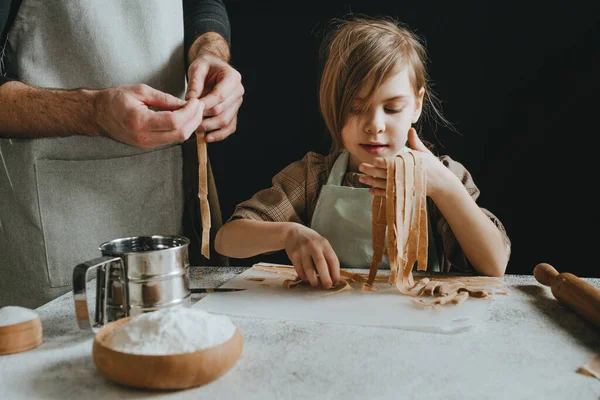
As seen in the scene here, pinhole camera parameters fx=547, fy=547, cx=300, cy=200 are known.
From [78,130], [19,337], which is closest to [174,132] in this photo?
[78,130]

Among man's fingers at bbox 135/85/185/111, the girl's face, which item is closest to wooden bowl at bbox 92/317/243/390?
man's fingers at bbox 135/85/185/111

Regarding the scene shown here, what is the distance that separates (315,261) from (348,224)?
0.46m

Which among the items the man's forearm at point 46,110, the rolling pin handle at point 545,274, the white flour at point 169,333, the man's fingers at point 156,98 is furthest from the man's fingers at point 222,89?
the rolling pin handle at point 545,274

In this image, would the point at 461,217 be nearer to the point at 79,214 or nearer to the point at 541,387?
the point at 541,387

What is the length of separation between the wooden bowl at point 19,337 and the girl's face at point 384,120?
0.98 metres

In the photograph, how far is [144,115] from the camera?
3.82ft

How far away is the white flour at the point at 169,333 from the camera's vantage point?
72 centimetres

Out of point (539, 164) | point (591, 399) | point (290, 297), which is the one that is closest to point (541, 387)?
point (591, 399)

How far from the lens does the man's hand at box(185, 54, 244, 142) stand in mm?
1341

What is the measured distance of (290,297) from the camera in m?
1.17

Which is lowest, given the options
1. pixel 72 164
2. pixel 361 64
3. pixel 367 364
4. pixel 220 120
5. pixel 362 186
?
pixel 367 364

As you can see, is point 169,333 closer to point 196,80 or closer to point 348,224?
point 196,80

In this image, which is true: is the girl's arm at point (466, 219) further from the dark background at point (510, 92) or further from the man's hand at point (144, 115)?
the dark background at point (510, 92)

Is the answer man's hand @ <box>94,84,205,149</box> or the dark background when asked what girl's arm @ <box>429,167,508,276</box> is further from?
the dark background
